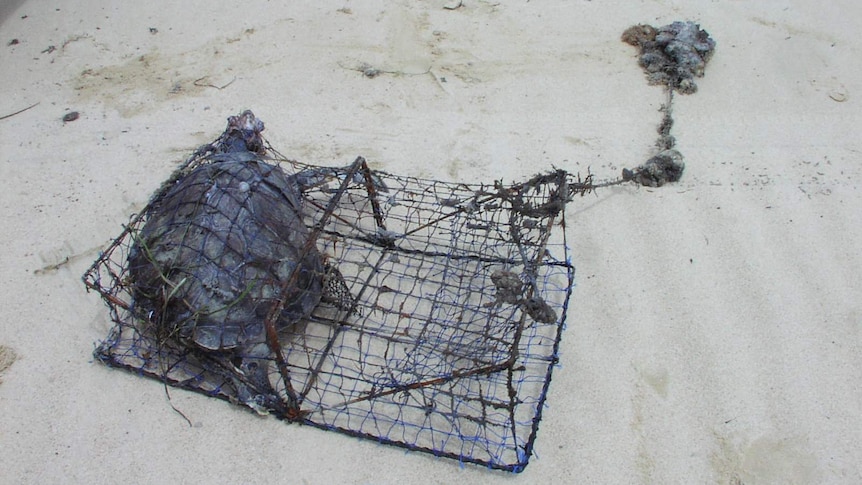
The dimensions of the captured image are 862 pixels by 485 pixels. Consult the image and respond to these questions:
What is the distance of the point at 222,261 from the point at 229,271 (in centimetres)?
6

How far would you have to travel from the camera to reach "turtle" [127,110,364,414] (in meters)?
2.66

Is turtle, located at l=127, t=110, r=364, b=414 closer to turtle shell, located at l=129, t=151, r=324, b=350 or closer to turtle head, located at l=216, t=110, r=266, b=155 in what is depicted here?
turtle shell, located at l=129, t=151, r=324, b=350

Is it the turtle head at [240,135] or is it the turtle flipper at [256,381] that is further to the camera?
the turtle head at [240,135]

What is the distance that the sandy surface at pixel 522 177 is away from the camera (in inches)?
106

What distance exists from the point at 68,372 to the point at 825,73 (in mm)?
5611

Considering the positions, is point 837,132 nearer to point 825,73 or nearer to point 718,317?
point 825,73

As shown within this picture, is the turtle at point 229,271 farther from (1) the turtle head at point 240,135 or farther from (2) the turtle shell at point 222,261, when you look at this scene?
(1) the turtle head at point 240,135

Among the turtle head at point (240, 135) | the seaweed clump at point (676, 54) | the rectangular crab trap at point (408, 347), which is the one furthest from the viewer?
the seaweed clump at point (676, 54)

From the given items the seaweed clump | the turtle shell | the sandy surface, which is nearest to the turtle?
the turtle shell

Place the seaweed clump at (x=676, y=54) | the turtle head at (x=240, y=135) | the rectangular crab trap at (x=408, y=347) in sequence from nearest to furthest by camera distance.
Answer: the rectangular crab trap at (x=408, y=347) < the turtle head at (x=240, y=135) < the seaweed clump at (x=676, y=54)

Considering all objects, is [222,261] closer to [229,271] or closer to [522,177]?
[229,271]

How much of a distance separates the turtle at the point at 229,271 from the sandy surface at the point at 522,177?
35 cm

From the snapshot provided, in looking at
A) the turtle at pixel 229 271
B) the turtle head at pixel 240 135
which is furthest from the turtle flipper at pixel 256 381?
the turtle head at pixel 240 135

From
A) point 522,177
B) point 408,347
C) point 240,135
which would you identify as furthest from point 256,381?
point 522,177
